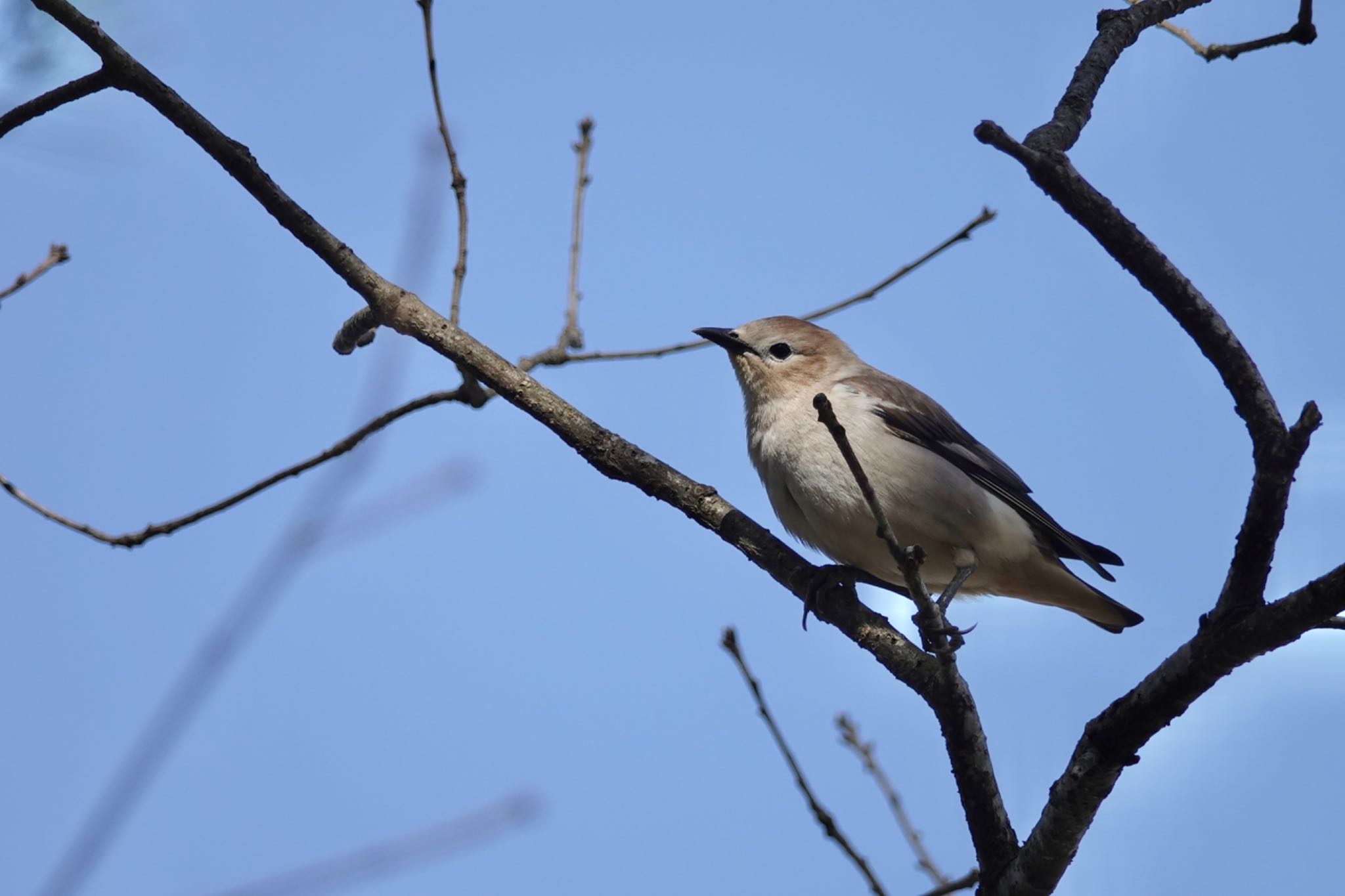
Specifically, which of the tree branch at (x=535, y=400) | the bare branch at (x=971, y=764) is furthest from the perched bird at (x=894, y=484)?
the bare branch at (x=971, y=764)

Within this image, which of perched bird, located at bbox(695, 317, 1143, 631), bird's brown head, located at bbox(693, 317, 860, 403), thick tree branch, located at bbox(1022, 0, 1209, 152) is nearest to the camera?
thick tree branch, located at bbox(1022, 0, 1209, 152)

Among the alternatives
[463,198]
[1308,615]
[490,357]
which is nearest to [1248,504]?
[1308,615]

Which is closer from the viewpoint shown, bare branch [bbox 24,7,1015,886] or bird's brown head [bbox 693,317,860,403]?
bare branch [bbox 24,7,1015,886]

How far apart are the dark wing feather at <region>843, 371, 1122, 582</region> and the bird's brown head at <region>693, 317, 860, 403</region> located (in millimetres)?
277

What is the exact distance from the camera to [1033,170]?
3375 millimetres

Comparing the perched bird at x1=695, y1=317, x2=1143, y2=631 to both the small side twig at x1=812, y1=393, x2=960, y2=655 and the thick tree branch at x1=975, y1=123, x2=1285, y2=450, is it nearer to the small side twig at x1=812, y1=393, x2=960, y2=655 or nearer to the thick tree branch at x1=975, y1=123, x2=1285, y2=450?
the small side twig at x1=812, y1=393, x2=960, y2=655

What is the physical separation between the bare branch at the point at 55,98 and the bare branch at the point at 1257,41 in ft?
13.6

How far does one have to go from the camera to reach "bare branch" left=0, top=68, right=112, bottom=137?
4.02 meters

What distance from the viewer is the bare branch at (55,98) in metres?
4.02

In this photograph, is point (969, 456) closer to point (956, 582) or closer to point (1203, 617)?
point (956, 582)

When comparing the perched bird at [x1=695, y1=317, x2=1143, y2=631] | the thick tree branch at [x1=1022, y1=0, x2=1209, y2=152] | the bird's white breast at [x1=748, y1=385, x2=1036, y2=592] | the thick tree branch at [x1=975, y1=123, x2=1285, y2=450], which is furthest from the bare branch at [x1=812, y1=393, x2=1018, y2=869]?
the bird's white breast at [x1=748, y1=385, x2=1036, y2=592]

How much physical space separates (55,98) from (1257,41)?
4.41m

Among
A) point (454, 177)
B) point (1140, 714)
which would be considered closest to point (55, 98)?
point (454, 177)

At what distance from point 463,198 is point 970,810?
333cm
